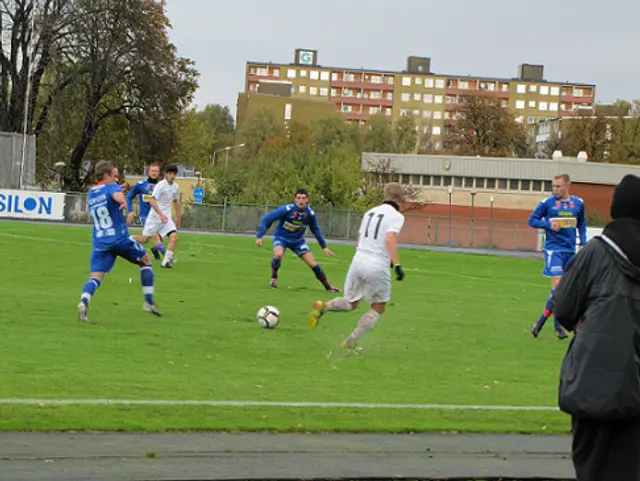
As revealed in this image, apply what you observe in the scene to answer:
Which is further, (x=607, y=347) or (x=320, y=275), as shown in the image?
(x=320, y=275)

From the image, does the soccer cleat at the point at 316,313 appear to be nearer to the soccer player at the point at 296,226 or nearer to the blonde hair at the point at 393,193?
the blonde hair at the point at 393,193

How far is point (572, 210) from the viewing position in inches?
624

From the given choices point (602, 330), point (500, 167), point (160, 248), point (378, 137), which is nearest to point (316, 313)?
point (602, 330)

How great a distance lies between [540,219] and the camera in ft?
51.8

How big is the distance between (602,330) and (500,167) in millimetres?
90522

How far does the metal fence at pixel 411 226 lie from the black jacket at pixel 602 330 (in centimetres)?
5340

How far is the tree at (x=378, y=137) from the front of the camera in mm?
129750

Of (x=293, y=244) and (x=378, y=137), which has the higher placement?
(x=378, y=137)

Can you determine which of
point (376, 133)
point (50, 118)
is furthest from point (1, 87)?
point (376, 133)

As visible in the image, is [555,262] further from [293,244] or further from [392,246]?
[293,244]

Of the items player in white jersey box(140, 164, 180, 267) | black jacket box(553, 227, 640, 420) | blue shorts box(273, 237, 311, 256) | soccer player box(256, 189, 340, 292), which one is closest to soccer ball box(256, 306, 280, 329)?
soccer player box(256, 189, 340, 292)

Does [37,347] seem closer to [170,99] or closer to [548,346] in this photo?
[548,346]

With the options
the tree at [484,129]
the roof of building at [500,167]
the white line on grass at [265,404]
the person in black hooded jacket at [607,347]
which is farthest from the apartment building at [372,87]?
the person in black hooded jacket at [607,347]

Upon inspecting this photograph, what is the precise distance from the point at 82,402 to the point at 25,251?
68.0ft
